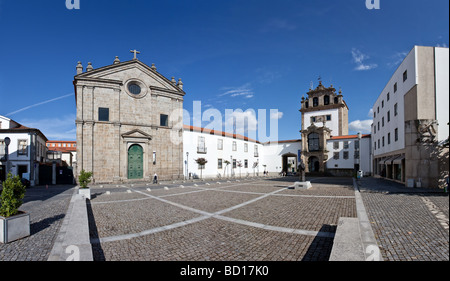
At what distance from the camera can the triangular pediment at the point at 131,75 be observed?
25.9 metres

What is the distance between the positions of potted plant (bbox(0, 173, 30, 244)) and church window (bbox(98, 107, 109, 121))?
840 inches

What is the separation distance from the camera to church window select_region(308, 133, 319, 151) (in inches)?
1762

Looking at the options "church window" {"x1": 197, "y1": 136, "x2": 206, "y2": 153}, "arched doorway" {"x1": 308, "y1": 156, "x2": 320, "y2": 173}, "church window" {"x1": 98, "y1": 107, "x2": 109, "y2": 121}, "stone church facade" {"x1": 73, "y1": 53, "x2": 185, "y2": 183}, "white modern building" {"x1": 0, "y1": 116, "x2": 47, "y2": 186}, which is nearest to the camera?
"white modern building" {"x1": 0, "y1": 116, "x2": 47, "y2": 186}

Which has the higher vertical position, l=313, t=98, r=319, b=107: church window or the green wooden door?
l=313, t=98, r=319, b=107: church window

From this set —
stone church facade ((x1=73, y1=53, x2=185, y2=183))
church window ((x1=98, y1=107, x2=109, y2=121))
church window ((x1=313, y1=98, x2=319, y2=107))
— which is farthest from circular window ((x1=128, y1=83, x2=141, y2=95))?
church window ((x1=313, y1=98, x2=319, y2=107))

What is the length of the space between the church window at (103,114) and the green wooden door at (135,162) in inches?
182

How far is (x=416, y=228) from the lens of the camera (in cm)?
594

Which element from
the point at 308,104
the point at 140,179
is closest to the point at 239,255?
the point at 140,179


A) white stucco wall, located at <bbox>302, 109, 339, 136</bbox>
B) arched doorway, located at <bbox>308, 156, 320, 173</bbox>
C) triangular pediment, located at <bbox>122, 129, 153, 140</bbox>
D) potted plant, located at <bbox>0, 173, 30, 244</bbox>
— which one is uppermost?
white stucco wall, located at <bbox>302, 109, 339, 136</bbox>

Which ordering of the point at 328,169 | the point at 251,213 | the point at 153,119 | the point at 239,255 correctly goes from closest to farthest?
the point at 239,255, the point at 251,213, the point at 153,119, the point at 328,169

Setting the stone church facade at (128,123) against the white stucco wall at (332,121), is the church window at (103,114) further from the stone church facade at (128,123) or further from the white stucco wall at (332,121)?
the white stucco wall at (332,121)

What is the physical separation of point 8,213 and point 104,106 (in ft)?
73.7

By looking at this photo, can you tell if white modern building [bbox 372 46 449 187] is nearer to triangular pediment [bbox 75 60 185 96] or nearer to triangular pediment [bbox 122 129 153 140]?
triangular pediment [bbox 75 60 185 96]
